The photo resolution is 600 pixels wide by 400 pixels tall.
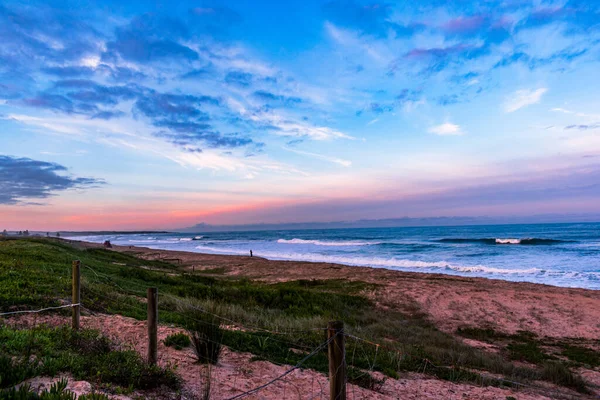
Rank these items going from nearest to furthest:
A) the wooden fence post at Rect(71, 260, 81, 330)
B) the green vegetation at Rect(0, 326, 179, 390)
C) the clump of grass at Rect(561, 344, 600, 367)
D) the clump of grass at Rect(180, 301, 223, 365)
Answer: the green vegetation at Rect(0, 326, 179, 390)
the clump of grass at Rect(180, 301, 223, 365)
the wooden fence post at Rect(71, 260, 81, 330)
the clump of grass at Rect(561, 344, 600, 367)

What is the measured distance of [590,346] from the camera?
38.1 ft

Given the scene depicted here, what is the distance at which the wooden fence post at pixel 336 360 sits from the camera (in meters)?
3.89

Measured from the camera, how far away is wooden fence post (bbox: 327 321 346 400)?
3893 mm

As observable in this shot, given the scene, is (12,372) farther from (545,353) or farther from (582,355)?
(582,355)

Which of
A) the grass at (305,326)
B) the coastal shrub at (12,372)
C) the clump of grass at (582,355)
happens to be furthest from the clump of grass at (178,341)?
the clump of grass at (582,355)

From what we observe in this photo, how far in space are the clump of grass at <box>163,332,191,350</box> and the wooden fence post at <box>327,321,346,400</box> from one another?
13.0 feet

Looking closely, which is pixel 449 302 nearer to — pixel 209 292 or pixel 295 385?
pixel 209 292

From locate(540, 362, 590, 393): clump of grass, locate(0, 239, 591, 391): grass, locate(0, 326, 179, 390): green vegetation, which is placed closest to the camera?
locate(0, 326, 179, 390): green vegetation

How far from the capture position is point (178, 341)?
23.0 feet

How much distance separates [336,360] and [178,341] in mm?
4249

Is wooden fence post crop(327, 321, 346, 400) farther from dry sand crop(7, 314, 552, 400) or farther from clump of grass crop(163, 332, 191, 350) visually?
clump of grass crop(163, 332, 191, 350)

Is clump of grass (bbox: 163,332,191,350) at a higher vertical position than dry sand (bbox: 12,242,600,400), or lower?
higher

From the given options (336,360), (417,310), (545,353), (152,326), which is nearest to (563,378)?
(545,353)

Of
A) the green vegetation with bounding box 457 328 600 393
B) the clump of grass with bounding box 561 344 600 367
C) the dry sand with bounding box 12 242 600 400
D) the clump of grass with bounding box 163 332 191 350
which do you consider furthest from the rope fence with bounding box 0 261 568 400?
the clump of grass with bounding box 561 344 600 367
